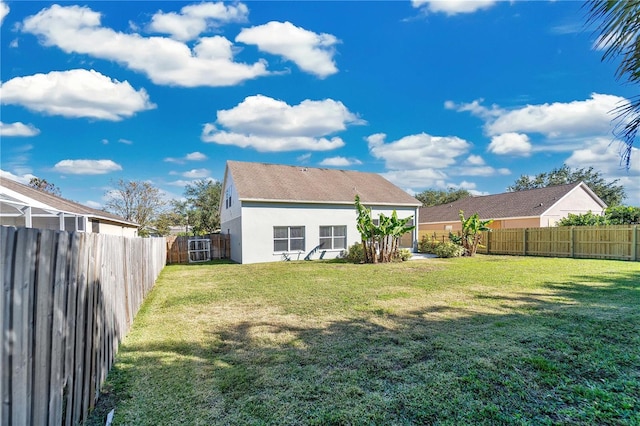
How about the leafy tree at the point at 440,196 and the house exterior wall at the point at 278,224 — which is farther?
the leafy tree at the point at 440,196

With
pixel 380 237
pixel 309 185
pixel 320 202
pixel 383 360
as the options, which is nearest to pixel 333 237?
pixel 320 202

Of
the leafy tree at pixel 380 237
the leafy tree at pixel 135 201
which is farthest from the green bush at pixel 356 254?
the leafy tree at pixel 135 201

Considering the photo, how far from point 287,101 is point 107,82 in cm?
975

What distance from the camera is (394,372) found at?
385 cm

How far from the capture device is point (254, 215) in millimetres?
17422

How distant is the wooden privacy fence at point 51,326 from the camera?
191cm

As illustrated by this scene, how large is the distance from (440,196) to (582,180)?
821 inches

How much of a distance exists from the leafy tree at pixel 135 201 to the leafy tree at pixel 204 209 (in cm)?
371

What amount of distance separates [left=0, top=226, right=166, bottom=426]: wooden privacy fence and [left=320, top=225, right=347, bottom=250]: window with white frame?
1576 cm

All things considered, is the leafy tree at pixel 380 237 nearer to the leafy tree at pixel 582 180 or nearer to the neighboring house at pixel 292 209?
the neighboring house at pixel 292 209

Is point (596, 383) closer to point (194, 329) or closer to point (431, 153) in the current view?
point (194, 329)

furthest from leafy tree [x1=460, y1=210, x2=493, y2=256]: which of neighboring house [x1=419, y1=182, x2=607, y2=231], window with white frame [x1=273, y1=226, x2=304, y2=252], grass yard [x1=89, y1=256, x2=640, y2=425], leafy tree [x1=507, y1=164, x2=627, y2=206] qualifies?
leafy tree [x1=507, y1=164, x2=627, y2=206]

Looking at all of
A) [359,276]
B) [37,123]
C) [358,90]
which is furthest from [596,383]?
[37,123]

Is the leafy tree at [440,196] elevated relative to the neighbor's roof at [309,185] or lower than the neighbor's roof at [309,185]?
elevated
